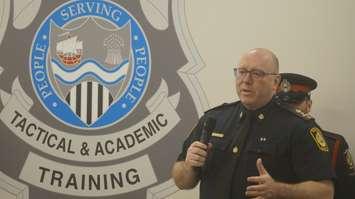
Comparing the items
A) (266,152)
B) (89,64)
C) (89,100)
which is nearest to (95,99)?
(89,100)

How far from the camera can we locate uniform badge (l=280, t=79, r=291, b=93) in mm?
2416

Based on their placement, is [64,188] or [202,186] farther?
[64,188]

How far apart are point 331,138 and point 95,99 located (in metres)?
1.24

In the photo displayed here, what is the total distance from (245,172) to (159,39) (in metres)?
1.13

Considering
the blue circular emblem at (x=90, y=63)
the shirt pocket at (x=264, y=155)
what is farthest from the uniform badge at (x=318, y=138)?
the blue circular emblem at (x=90, y=63)

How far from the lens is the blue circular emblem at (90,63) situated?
2.76 m

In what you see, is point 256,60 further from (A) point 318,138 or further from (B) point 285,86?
(B) point 285,86

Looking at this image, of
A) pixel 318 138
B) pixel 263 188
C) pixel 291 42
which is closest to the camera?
pixel 263 188

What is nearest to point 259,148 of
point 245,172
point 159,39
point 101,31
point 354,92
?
point 245,172

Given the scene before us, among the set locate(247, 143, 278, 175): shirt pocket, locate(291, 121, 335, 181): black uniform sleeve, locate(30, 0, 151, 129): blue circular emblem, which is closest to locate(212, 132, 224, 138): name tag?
locate(247, 143, 278, 175): shirt pocket

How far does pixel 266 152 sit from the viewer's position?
180 cm

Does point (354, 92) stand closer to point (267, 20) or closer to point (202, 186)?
point (267, 20)

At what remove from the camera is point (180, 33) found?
2.69 meters

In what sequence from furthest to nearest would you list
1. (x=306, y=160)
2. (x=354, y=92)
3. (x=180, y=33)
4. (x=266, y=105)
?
(x=180, y=33)
(x=354, y=92)
(x=266, y=105)
(x=306, y=160)
